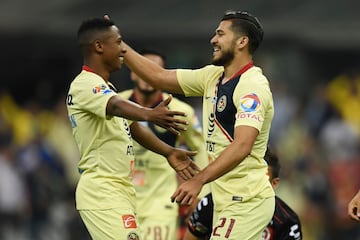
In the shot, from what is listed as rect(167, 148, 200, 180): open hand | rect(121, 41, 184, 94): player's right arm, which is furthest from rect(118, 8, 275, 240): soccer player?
rect(121, 41, 184, 94): player's right arm

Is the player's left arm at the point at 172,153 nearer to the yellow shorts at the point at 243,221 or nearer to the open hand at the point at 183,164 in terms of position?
the open hand at the point at 183,164

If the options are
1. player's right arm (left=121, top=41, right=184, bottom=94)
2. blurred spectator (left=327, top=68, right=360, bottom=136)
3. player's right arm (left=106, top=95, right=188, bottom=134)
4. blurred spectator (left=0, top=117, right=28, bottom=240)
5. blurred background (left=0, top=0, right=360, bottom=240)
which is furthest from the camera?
blurred spectator (left=327, top=68, right=360, bottom=136)

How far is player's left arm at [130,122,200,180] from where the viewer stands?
37.6 feet

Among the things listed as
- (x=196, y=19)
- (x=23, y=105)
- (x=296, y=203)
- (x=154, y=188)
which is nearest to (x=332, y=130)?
(x=296, y=203)

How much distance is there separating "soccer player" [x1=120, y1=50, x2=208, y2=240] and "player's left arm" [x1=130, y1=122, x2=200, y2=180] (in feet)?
5.50

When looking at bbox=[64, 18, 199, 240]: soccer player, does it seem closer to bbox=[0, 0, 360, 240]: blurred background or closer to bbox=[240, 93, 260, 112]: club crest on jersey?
bbox=[240, 93, 260, 112]: club crest on jersey

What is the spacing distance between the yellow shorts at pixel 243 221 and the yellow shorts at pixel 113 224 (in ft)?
2.15

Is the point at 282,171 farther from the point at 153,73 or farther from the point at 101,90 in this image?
the point at 101,90

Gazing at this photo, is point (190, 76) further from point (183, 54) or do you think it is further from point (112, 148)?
point (183, 54)

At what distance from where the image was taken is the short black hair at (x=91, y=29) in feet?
37.0

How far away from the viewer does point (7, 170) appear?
2092 cm

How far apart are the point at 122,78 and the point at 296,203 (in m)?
4.85

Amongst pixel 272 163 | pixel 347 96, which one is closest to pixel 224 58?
pixel 272 163

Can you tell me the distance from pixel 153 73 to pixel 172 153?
0.88 m
